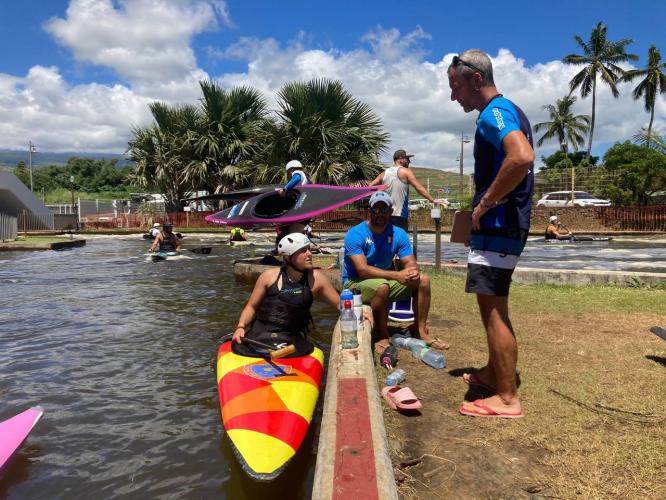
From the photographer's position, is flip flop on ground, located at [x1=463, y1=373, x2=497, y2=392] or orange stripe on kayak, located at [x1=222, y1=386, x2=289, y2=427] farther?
flip flop on ground, located at [x1=463, y1=373, x2=497, y2=392]

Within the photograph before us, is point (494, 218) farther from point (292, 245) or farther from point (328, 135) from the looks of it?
point (328, 135)

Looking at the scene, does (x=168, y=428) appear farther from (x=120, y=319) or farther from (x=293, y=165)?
(x=293, y=165)

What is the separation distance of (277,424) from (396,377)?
1.17 m

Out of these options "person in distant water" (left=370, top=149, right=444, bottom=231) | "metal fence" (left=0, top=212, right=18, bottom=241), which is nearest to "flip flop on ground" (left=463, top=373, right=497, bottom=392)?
"person in distant water" (left=370, top=149, right=444, bottom=231)

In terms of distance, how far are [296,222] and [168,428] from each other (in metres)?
4.41

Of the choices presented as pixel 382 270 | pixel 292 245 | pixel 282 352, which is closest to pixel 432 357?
pixel 382 270

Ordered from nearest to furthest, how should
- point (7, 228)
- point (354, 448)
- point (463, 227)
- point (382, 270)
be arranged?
point (354, 448) < point (463, 227) < point (382, 270) < point (7, 228)

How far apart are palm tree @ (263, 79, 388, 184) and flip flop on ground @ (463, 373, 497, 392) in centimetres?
2320

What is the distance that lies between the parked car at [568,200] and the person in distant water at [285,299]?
2529cm

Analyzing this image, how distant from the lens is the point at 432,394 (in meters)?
3.86

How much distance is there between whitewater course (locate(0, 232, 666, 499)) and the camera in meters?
2.98

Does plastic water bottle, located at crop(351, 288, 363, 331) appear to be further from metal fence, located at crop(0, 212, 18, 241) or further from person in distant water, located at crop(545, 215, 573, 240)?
metal fence, located at crop(0, 212, 18, 241)

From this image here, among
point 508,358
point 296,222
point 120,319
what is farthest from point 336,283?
point 508,358

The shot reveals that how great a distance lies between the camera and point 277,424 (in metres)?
3.33
